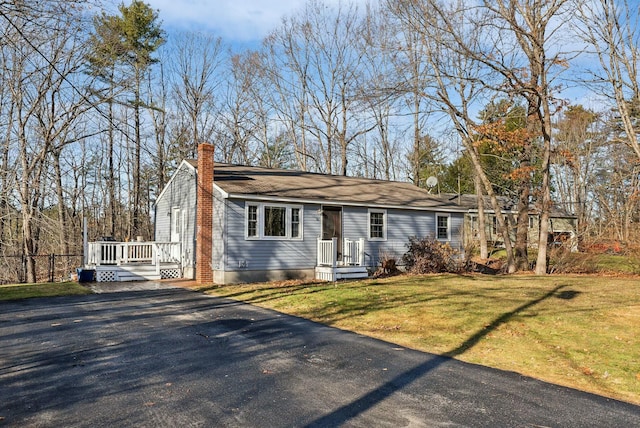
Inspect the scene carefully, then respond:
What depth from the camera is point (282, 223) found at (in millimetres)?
17797

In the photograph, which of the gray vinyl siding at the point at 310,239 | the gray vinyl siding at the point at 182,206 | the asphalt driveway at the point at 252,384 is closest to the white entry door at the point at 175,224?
the gray vinyl siding at the point at 182,206

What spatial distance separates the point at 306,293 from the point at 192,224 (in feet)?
23.0

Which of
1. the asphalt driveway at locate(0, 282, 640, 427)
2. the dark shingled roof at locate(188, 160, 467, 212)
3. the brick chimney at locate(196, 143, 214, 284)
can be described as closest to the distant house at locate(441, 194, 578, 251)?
the dark shingled roof at locate(188, 160, 467, 212)

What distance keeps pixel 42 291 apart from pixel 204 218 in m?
5.41

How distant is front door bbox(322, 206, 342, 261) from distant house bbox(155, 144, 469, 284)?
40mm

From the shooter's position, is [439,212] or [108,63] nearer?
[439,212]

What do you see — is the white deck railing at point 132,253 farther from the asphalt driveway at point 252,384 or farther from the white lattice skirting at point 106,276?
the asphalt driveway at point 252,384

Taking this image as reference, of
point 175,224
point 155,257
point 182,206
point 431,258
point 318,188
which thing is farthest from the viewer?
point 175,224

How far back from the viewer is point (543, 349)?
740 cm

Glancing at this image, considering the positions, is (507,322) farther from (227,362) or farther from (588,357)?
(227,362)

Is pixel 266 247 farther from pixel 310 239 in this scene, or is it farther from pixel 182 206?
pixel 182 206

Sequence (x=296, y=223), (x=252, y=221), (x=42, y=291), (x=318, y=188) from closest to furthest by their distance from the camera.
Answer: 1. (x=42, y=291)
2. (x=252, y=221)
3. (x=296, y=223)
4. (x=318, y=188)

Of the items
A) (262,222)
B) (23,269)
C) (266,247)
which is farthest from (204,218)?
(23,269)

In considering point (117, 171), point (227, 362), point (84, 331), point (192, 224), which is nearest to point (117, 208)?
point (117, 171)
